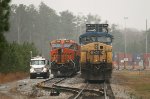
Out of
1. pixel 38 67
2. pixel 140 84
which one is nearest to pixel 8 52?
pixel 38 67

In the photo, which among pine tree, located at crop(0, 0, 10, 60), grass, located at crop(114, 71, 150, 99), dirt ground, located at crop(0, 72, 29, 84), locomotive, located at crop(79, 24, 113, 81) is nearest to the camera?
pine tree, located at crop(0, 0, 10, 60)

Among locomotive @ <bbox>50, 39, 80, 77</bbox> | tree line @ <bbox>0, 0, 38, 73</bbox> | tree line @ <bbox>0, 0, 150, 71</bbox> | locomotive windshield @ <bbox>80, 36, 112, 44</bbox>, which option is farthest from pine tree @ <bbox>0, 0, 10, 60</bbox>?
tree line @ <bbox>0, 0, 150, 71</bbox>

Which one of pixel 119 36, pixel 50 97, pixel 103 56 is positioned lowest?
pixel 50 97

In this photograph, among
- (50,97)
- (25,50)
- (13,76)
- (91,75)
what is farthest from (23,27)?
(50,97)

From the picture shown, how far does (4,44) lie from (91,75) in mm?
19089

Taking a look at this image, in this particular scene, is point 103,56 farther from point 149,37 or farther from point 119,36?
point 119,36

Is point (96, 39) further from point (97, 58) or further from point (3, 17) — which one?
point (3, 17)

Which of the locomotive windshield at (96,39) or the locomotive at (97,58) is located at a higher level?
the locomotive windshield at (96,39)

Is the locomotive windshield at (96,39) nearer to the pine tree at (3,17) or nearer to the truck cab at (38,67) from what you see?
the truck cab at (38,67)

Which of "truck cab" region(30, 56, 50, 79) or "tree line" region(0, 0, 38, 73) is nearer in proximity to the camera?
"tree line" region(0, 0, 38, 73)

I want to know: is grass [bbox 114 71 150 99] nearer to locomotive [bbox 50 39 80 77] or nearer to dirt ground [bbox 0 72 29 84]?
locomotive [bbox 50 39 80 77]

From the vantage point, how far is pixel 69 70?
50719 mm

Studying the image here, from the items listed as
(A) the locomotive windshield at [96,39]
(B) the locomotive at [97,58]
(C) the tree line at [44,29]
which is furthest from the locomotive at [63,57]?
(C) the tree line at [44,29]

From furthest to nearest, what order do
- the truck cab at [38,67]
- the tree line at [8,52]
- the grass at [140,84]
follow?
the truck cab at [38,67] → the grass at [140,84] → the tree line at [8,52]
